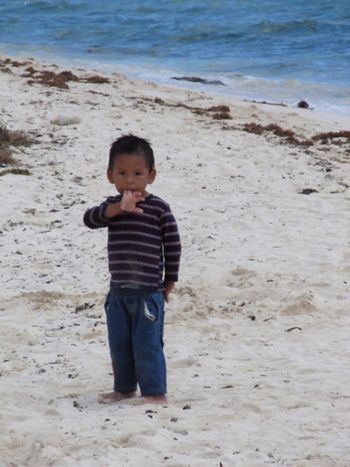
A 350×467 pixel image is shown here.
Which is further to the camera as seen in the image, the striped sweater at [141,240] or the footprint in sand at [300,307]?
the footprint in sand at [300,307]

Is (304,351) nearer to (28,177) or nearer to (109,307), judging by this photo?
(109,307)

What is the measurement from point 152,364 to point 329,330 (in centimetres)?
174

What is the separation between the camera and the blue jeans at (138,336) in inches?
194

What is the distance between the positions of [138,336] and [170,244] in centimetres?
52

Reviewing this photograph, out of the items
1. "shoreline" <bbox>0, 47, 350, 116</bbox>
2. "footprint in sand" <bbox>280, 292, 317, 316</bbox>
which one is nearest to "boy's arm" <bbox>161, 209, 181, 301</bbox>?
"footprint in sand" <bbox>280, 292, 317, 316</bbox>

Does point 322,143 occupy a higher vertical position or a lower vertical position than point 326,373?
higher

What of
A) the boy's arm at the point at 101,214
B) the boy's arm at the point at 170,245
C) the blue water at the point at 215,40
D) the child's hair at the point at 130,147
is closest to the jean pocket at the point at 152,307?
the boy's arm at the point at 170,245

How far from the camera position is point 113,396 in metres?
5.16

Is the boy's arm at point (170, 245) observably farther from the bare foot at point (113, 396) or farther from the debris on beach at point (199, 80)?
the debris on beach at point (199, 80)

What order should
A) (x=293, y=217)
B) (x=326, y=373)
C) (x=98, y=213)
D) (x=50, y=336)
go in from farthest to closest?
(x=293, y=217) < (x=50, y=336) < (x=326, y=373) < (x=98, y=213)

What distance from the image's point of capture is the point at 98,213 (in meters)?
4.81

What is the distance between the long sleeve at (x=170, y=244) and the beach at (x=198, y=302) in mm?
703

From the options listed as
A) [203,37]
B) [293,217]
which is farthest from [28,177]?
[203,37]

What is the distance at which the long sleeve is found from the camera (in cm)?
486
